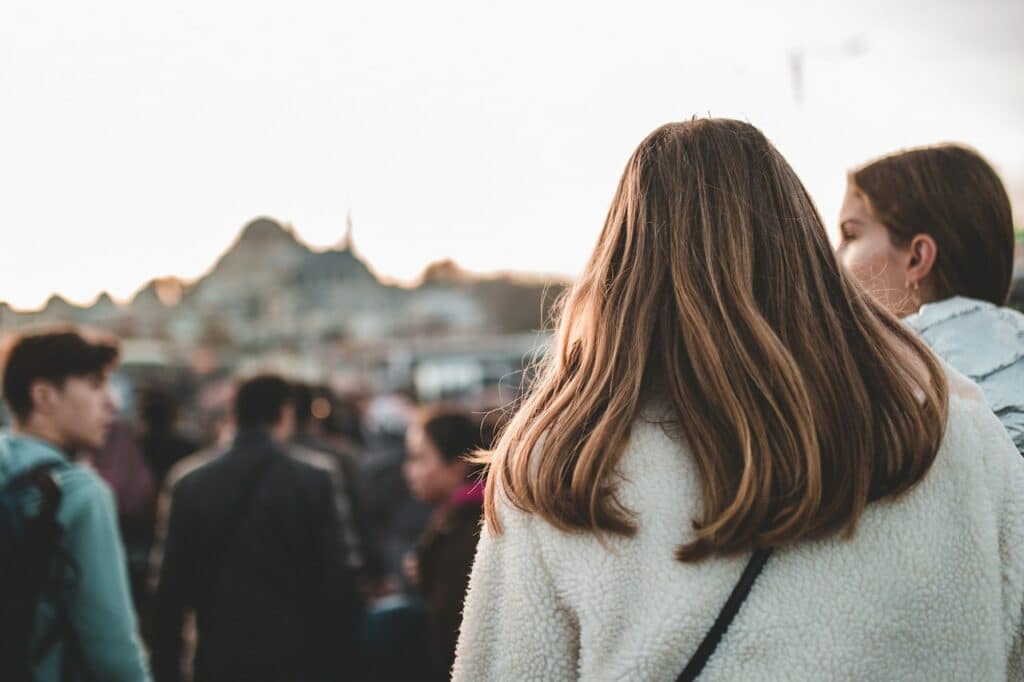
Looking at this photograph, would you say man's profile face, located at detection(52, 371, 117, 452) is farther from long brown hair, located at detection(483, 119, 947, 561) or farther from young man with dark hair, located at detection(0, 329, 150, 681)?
long brown hair, located at detection(483, 119, 947, 561)

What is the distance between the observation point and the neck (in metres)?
3.31

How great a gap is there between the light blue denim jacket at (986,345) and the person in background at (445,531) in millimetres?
1374

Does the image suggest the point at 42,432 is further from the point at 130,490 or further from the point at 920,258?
the point at 130,490

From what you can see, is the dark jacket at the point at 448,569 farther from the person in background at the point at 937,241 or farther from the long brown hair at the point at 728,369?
the long brown hair at the point at 728,369

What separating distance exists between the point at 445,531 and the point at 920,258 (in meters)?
2.14

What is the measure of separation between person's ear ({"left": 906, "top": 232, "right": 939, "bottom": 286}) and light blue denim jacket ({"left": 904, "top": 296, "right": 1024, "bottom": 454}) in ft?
0.26

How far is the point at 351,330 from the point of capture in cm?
6100

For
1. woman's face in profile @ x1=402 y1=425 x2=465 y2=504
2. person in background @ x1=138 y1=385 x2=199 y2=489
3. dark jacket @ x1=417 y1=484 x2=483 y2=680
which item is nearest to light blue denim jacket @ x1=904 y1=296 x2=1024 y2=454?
dark jacket @ x1=417 y1=484 x2=483 y2=680

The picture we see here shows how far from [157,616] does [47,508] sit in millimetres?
1808

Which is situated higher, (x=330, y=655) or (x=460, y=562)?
(x=460, y=562)

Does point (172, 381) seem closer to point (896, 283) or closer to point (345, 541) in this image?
point (345, 541)

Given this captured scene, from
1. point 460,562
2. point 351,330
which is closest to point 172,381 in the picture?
point 460,562

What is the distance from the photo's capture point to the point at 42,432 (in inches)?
131

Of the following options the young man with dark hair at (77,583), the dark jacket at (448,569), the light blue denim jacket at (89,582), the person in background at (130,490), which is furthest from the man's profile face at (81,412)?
the person in background at (130,490)
